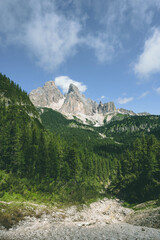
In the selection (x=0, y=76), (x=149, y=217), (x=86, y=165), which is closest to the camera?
(x=149, y=217)

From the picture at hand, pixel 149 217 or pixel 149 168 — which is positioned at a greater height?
pixel 149 168

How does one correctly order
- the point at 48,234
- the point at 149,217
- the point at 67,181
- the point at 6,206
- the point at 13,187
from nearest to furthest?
1. the point at 48,234
2. the point at 6,206
3. the point at 149,217
4. the point at 13,187
5. the point at 67,181

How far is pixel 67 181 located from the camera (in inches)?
2050

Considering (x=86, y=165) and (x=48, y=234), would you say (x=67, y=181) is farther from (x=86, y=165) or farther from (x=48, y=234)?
(x=48, y=234)

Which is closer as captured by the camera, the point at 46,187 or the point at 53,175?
the point at 46,187

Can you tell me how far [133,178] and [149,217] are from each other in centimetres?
2359

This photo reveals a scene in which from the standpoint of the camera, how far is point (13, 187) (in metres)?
32.6

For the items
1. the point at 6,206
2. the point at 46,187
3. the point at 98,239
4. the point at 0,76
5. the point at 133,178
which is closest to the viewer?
the point at 98,239

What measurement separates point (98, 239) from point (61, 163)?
3728cm

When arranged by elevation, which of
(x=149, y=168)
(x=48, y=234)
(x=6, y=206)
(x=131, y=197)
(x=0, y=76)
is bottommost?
(x=131, y=197)

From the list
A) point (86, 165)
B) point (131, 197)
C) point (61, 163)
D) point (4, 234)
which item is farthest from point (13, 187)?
point (86, 165)

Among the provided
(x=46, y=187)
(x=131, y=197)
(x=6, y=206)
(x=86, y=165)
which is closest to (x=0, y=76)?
(x=86, y=165)

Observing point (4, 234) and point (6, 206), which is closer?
point (4, 234)

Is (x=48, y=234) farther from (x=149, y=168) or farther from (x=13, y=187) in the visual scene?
(x=149, y=168)
